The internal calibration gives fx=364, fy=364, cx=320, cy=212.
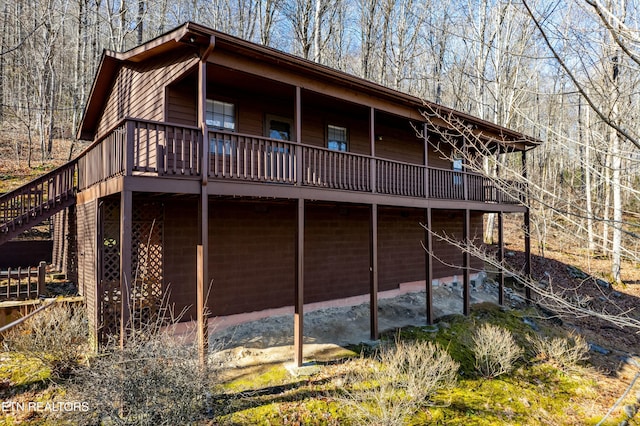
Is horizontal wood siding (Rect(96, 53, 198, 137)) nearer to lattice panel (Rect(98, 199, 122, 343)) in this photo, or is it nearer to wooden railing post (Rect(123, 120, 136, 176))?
wooden railing post (Rect(123, 120, 136, 176))

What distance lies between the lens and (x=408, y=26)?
76.7 ft

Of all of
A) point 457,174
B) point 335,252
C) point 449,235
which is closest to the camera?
point 335,252

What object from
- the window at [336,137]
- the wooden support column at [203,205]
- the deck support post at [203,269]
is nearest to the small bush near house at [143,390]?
the deck support post at [203,269]

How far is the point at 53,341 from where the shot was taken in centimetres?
621

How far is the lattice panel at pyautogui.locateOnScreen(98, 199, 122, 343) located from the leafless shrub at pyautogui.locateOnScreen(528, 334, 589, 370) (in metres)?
9.94

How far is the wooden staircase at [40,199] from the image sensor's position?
8.89m

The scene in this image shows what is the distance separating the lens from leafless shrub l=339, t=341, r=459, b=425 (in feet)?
18.0

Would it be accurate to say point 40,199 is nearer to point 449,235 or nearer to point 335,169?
point 335,169

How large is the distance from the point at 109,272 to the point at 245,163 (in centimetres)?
379

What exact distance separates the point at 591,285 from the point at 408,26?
18.1m

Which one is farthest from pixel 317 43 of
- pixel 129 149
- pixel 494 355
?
pixel 494 355

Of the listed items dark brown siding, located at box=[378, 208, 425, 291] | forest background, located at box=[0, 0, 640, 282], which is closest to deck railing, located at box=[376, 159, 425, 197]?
dark brown siding, located at box=[378, 208, 425, 291]

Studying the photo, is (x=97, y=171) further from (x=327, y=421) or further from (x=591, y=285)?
(x=591, y=285)

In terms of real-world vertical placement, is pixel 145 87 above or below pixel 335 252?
above
